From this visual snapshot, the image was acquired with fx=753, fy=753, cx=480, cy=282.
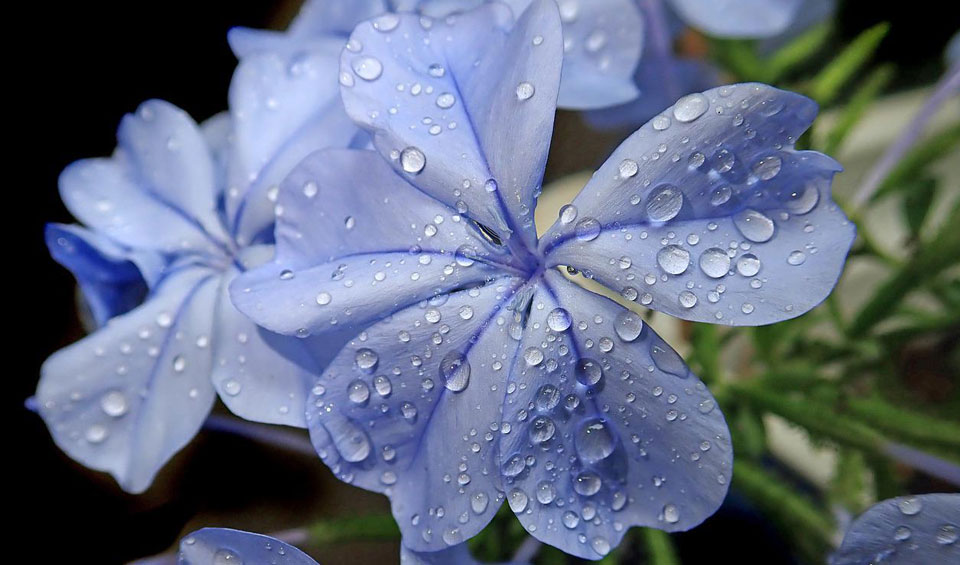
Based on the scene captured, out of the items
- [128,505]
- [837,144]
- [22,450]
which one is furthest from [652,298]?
[22,450]

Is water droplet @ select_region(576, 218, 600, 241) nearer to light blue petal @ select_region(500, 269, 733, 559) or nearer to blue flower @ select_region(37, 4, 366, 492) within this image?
light blue petal @ select_region(500, 269, 733, 559)

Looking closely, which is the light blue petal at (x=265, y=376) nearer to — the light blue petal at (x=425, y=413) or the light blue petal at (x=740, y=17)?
the light blue petal at (x=425, y=413)

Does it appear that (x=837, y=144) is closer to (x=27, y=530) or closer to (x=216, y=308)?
(x=216, y=308)

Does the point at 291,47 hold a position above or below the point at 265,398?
above

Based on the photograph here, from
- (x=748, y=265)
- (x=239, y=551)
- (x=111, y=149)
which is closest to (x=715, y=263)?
(x=748, y=265)

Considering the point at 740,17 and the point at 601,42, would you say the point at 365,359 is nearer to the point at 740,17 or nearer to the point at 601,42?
the point at 601,42

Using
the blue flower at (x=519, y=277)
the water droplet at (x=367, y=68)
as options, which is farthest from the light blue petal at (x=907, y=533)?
the water droplet at (x=367, y=68)

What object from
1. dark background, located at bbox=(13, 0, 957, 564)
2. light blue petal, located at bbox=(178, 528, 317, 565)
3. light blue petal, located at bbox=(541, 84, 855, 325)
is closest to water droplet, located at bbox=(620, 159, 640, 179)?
light blue petal, located at bbox=(541, 84, 855, 325)
